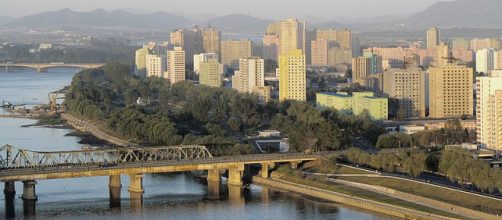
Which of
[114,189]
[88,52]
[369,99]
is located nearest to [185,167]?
[114,189]

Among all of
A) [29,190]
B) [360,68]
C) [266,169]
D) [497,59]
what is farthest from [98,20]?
[29,190]

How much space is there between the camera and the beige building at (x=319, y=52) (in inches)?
2019

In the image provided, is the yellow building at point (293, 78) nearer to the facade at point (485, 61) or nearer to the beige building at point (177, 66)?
the facade at point (485, 61)

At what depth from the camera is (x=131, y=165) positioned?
52.3ft

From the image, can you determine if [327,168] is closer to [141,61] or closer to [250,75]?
[250,75]

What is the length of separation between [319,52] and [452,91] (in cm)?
2569

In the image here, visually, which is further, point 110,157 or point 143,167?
point 110,157

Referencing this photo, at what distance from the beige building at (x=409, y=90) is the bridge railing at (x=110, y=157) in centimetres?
1019

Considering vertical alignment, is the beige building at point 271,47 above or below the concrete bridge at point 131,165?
above

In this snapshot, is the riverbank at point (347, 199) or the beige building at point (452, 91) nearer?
the riverbank at point (347, 199)

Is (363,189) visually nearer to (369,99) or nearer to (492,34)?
(369,99)

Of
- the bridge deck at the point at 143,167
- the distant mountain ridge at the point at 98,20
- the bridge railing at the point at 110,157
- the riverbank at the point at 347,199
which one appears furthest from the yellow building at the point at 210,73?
the distant mountain ridge at the point at 98,20

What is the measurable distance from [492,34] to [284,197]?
6575 cm

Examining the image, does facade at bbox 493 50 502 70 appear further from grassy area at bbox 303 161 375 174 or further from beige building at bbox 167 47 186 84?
Answer: grassy area at bbox 303 161 375 174
